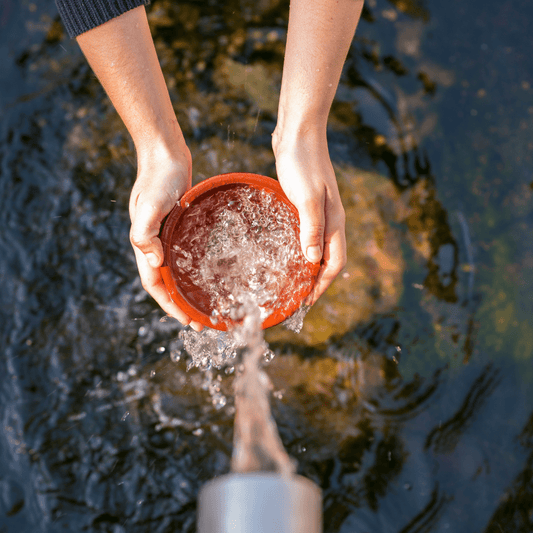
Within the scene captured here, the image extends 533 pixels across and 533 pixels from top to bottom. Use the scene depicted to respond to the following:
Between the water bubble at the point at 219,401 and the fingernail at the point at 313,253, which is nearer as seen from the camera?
the fingernail at the point at 313,253

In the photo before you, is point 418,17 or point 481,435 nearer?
point 481,435

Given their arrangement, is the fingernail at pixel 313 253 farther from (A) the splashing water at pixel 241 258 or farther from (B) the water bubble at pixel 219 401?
(B) the water bubble at pixel 219 401

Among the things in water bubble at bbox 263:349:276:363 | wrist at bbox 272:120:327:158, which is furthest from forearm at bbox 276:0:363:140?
water bubble at bbox 263:349:276:363

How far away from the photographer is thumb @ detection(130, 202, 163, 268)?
1114 mm

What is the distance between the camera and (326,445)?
1562 mm

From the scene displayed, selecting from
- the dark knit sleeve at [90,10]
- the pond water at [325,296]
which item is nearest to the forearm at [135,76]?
the dark knit sleeve at [90,10]

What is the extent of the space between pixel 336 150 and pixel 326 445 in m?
1.07

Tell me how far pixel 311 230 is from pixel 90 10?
2.32ft

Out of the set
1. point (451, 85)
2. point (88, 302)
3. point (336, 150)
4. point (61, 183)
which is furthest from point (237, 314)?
point (451, 85)

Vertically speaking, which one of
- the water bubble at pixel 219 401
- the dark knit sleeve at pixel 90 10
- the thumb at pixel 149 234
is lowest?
the water bubble at pixel 219 401

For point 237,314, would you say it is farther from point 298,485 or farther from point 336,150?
point 336,150

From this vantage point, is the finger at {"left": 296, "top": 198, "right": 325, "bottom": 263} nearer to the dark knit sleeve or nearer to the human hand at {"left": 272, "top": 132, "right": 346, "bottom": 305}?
the human hand at {"left": 272, "top": 132, "right": 346, "bottom": 305}

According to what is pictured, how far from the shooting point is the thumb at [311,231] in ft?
3.65

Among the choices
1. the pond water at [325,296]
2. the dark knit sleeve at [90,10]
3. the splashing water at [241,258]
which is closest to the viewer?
the dark knit sleeve at [90,10]
